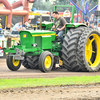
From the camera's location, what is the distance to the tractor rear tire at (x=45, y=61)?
10523 mm

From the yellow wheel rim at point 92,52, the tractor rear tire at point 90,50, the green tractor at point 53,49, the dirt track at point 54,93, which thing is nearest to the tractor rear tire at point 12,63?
the green tractor at point 53,49

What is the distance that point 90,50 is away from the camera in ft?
39.1

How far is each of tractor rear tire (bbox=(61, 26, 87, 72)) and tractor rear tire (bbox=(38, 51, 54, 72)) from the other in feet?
1.79

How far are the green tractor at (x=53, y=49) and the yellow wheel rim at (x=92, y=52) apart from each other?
0.33 ft

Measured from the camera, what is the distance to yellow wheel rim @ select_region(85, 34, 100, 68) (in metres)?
12.0

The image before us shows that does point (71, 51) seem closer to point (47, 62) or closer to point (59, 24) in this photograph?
point (47, 62)

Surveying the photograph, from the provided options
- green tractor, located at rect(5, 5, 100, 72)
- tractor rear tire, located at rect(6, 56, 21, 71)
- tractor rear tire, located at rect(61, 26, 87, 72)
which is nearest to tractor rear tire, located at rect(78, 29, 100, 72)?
green tractor, located at rect(5, 5, 100, 72)

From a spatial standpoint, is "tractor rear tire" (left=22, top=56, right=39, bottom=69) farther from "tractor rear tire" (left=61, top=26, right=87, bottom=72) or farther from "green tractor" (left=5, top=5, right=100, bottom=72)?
"tractor rear tire" (left=61, top=26, right=87, bottom=72)


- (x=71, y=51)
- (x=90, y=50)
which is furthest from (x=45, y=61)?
(x=90, y=50)

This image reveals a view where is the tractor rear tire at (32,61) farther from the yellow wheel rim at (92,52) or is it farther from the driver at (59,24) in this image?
the yellow wheel rim at (92,52)

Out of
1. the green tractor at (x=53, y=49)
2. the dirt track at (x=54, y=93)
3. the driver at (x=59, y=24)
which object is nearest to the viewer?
the dirt track at (x=54, y=93)

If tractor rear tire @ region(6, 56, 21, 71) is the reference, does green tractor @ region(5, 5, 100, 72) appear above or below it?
above

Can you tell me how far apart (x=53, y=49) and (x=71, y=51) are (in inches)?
35.7

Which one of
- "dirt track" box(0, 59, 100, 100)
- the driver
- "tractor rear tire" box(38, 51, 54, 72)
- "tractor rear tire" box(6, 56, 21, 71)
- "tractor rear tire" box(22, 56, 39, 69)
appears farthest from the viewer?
"tractor rear tire" box(22, 56, 39, 69)
